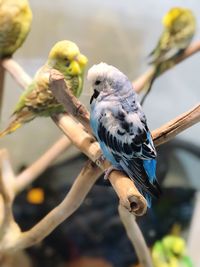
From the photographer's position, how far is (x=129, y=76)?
1.02 m

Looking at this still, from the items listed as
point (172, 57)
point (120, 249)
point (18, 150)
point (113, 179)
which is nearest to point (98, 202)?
point (120, 249)

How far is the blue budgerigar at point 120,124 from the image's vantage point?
0.49m

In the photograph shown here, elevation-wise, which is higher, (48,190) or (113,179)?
(113,179)

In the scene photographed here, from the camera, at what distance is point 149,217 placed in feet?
3.44

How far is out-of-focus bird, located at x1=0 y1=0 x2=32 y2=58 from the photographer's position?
749 millimetres

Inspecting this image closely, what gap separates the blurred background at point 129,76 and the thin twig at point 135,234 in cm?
29

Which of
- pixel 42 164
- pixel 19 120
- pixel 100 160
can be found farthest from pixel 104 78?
pixel 42 164

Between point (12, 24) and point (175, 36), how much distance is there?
0.88 ft

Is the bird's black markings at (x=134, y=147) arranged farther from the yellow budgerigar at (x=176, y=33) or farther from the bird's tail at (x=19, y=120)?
the yellow budgerigar at (x=176, y=33)

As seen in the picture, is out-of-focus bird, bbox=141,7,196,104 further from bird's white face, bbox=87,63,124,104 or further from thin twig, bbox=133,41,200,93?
bird's white face, bbox=87,63,124,104

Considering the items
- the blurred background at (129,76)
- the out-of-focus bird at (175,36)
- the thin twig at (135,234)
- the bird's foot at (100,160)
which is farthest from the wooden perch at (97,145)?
the blurred background at (129,76)

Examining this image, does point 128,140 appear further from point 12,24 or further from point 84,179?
point 12,24

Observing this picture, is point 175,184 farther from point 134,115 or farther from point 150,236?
point 134,115

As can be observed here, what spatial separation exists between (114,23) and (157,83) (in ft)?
0.56
